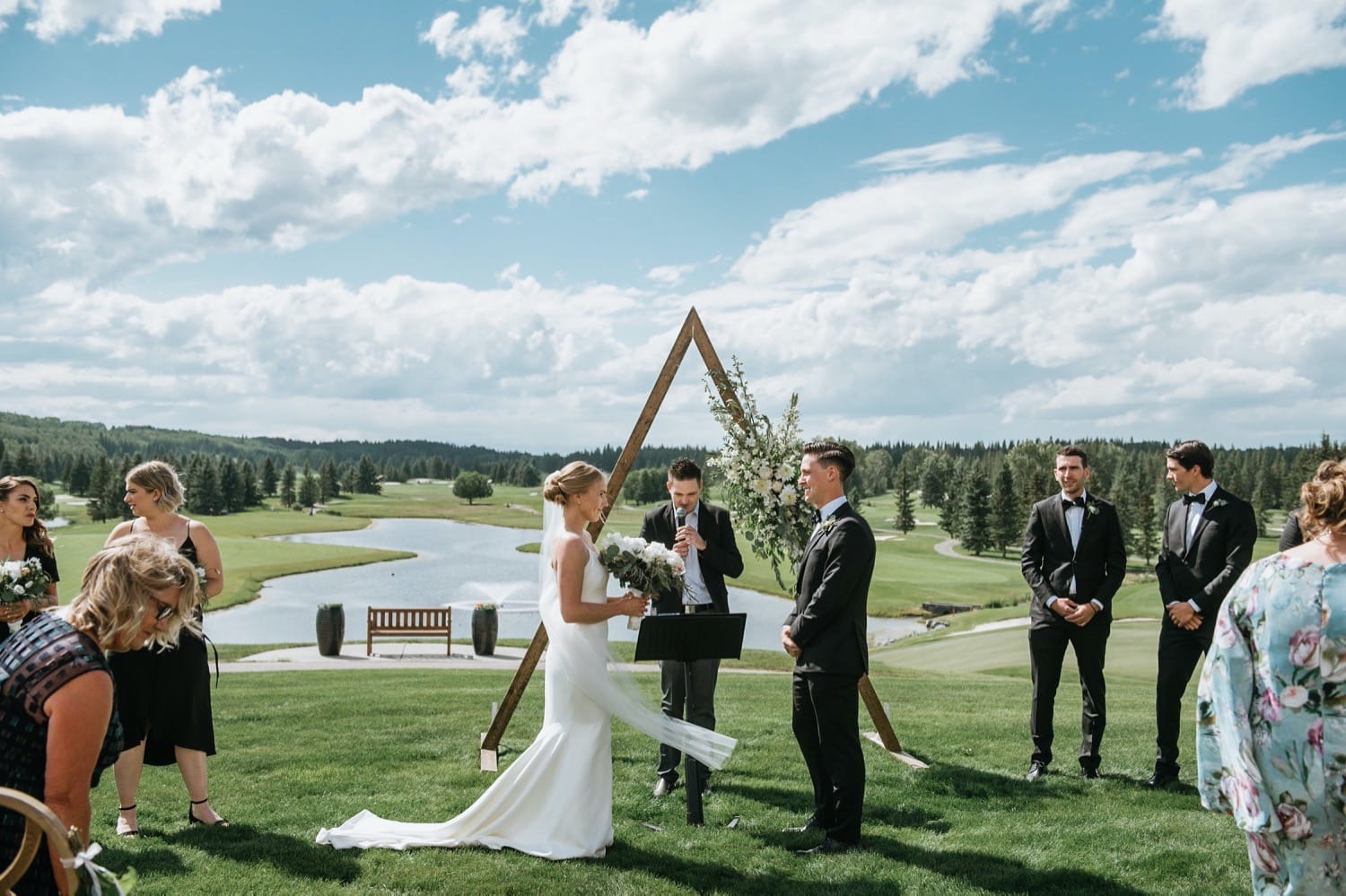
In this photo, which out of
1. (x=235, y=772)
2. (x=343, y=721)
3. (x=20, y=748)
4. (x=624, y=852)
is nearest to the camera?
(x=20, y=748)

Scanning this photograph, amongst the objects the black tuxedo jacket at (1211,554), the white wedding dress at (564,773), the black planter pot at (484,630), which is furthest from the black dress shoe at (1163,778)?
the black planter pot at (484,630)

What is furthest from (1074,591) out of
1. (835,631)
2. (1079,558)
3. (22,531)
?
(22,531)

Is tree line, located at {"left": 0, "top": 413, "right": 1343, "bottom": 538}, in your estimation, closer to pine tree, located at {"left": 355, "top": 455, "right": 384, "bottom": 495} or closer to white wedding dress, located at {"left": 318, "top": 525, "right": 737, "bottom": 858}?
pine tree, located at {"left": 355, "top": 455, "right": 384, "bottom": 495}

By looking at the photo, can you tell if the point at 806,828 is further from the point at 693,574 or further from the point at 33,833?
the point at 33,833

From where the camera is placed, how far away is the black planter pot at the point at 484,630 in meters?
22.9

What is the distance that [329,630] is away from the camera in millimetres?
22344

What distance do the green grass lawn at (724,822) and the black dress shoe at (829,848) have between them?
103mm

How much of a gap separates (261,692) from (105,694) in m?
11.9

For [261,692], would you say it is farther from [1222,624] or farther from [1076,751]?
[1222,624]

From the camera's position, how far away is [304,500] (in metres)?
132

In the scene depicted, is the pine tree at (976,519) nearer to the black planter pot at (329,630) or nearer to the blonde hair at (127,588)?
the black planter pot at (329,630)

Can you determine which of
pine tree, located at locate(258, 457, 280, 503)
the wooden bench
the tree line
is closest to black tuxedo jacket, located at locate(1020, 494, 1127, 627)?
the wooden bench

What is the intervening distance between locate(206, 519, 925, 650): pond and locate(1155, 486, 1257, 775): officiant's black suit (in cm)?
1217

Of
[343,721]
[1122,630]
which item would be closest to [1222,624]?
[343,721]
